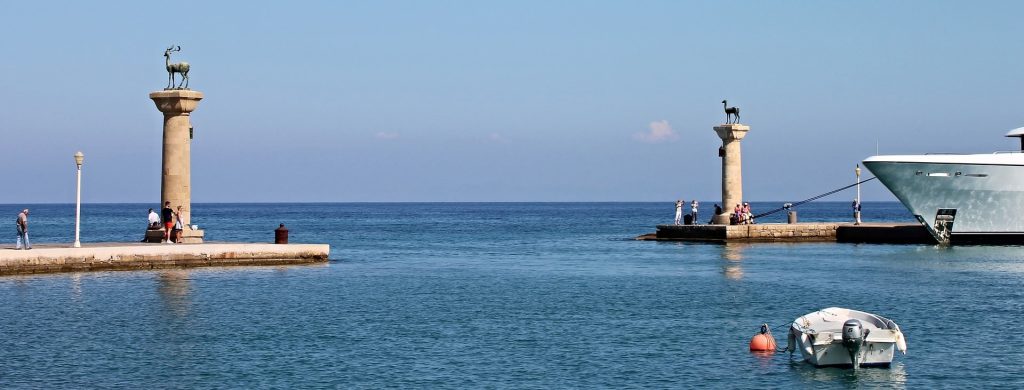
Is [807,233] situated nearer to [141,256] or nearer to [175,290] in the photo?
[141,256]

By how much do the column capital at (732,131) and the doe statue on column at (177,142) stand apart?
2792 cm

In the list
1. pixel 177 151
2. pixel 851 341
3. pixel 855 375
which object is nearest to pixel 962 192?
pixel 177 151

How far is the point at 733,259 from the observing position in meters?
51.0

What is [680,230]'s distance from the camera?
65.7 m

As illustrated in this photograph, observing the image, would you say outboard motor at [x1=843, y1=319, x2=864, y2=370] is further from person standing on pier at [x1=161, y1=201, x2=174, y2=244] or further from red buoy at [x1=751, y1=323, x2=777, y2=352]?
person standing on pier at [x1=161, y1=201, x2=174, y2=244]

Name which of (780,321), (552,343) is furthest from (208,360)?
(780,321)

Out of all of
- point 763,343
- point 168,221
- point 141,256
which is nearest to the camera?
point 763,343

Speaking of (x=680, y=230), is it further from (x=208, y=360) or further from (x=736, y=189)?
(x=208, y=360)

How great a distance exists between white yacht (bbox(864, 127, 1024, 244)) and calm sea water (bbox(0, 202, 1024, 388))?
6.31m

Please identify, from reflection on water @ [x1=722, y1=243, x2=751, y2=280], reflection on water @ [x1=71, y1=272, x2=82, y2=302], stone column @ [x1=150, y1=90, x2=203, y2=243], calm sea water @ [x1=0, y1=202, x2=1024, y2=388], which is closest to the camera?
calm sea water @ [x1=0, y1=202, x2=1024, y2=388]

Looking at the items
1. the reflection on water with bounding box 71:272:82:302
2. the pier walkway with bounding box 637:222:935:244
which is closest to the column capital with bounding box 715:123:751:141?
the pier walkway with bounding box 637:222:935:244

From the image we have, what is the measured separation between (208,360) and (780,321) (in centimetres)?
1288

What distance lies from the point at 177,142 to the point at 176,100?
62.1 inches

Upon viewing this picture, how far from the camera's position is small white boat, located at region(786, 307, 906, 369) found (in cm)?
2172
